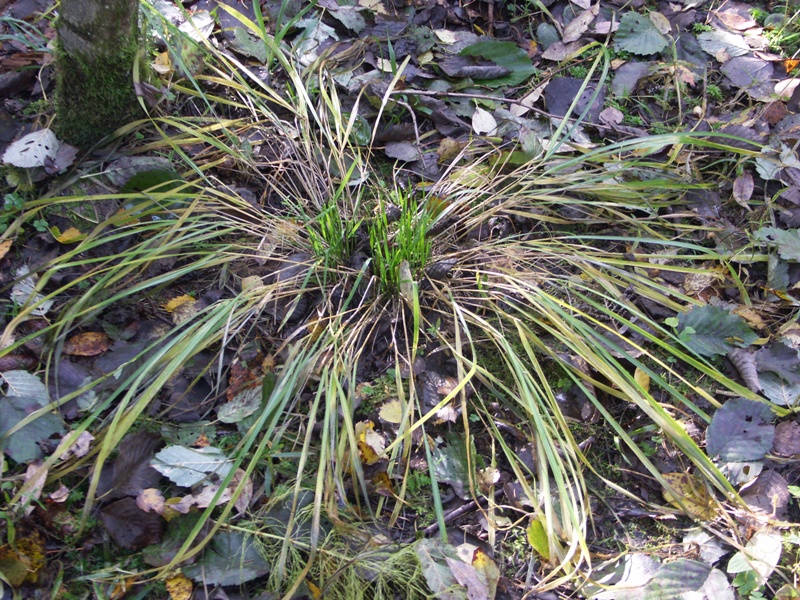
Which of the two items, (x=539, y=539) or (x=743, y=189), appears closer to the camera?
(x=539, y=539)

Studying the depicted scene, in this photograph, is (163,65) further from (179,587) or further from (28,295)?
(179,587)

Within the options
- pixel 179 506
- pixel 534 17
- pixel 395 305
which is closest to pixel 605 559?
pixel 395 305

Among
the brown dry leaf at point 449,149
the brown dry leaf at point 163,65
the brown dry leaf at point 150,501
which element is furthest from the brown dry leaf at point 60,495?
the brown dry leaf at point 449,149

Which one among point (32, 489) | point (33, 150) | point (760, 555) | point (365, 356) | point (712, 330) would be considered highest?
point (33, 150)

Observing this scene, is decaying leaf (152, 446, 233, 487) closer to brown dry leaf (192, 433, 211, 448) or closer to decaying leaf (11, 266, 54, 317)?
brown dry leaf (192, 433, 211, 448)

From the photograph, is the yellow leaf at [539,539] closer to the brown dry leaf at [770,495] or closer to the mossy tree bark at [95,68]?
the brown dry leaf at [770,495]

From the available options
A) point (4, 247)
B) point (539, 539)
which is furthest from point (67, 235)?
point (539, 539)

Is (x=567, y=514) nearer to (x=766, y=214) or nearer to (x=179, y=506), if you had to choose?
(x=179, y=506)
